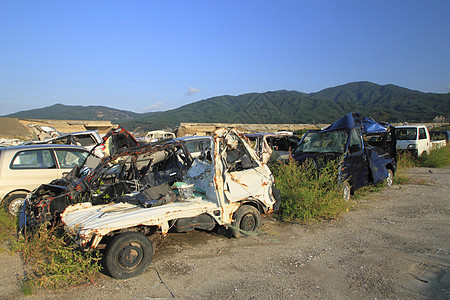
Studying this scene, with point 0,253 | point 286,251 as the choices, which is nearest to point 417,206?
point 286,251

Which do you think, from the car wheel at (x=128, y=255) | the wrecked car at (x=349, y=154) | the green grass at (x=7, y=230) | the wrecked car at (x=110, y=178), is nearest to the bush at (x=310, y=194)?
the wrecked car at (x=349, y=154)

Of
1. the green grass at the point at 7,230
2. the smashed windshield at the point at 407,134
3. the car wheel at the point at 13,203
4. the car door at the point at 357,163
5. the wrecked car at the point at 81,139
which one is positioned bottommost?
the green grass at the point at 7,230

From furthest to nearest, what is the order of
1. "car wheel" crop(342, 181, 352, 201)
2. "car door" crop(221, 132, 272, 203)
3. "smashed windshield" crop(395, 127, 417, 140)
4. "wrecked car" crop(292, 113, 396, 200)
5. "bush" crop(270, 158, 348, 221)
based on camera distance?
"smashed windshield" crop(395, 127, 417, 140)
"wrecked car" crop(292, 113, 396, 200)
"car wheel" crop(342, 181, 352, 201)
"bush" crop(270, 158, 348, 221)
"car door" crop(221, 132, 272, 203)

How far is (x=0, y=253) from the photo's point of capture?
15.1 ft

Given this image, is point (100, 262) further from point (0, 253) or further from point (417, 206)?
point (417, 206)

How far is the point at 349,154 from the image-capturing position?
23.3 feet

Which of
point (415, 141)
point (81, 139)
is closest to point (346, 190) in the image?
point (415, 141)

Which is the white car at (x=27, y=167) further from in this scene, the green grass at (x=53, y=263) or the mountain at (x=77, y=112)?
the mountain at (x=77, y=112)

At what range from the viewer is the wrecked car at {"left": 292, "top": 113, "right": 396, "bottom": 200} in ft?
22.9

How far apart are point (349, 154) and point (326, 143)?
940 mm

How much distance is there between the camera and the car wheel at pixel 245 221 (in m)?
4.86

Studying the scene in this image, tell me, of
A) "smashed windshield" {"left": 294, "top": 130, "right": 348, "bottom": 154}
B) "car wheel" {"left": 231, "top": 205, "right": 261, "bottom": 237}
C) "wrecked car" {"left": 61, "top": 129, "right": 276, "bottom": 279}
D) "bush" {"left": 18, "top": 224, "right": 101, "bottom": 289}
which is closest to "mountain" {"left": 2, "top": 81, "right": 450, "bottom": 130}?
"smashed windshield" {"left": 294, "top": 130, "right": 348, "bottom": 154}

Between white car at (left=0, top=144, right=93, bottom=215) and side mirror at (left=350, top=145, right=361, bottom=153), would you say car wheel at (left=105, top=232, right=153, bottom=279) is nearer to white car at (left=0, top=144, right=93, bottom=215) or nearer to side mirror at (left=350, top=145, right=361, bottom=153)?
white car at (left=0, top=144, right=93, bottom=215)

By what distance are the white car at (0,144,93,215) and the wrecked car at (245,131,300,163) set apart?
5.69 meters
